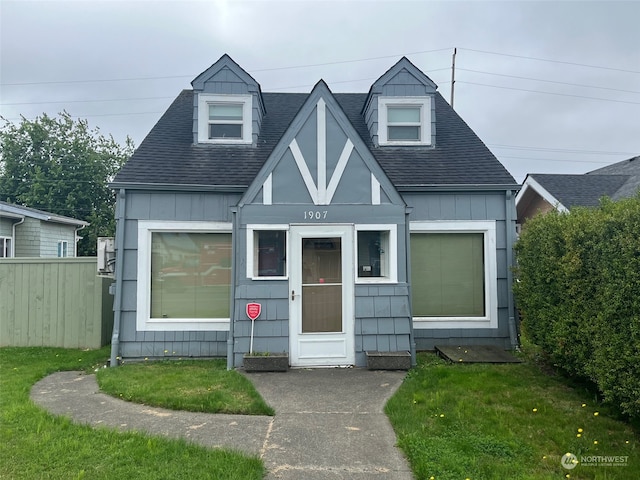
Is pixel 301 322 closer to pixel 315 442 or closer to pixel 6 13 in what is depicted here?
pixel 315 442

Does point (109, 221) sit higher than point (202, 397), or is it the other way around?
point (109, 221)

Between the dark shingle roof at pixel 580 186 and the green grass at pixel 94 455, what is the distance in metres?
13.8

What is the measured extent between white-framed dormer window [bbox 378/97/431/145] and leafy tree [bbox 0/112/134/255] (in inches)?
918

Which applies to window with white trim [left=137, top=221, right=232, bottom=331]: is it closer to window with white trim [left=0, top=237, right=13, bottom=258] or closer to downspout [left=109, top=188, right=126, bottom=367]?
downspout [left=109, top=188, right=126, bottom=367]

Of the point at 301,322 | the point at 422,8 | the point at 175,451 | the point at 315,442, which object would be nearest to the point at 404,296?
the point at 301,322

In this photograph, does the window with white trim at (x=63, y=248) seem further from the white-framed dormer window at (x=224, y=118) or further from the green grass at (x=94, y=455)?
the green grass at (x=94, y=455)

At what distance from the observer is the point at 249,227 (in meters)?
6.58

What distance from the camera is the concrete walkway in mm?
3420

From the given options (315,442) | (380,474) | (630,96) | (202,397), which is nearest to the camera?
(380,474)

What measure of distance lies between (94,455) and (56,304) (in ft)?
19.1

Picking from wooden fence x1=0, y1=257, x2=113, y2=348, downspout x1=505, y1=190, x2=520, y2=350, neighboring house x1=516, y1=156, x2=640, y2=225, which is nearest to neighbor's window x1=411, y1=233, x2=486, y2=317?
downspout x1=505, y1=190, x2=520, y2=350

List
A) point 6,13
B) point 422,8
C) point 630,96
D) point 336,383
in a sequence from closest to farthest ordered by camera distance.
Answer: point 336,383
point 6,13
point 422,8
point 630,96

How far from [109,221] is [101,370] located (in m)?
23.5

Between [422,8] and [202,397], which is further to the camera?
[422,8]
